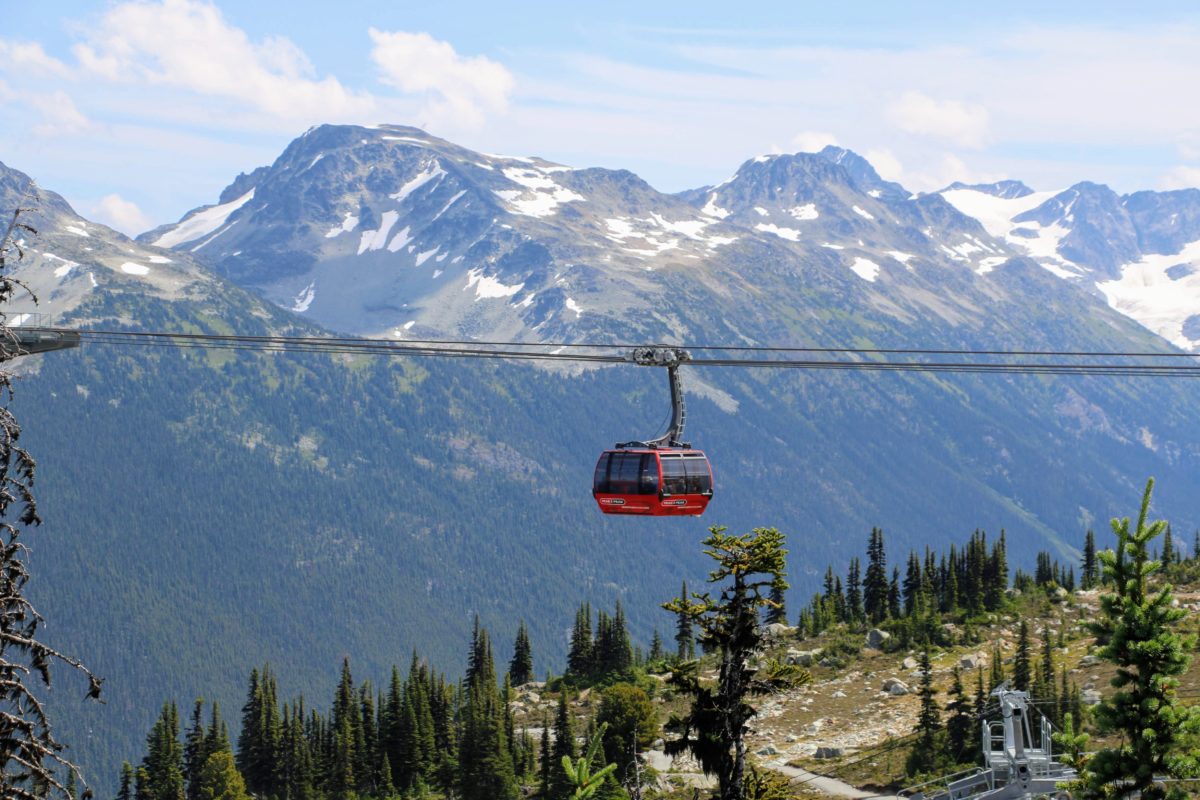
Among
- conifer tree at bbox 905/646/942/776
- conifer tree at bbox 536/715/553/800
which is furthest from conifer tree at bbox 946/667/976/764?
conifer tree at bbox 536/715/553/800

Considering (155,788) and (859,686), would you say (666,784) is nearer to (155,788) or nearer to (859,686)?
(859,686)

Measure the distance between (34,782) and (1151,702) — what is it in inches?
1127

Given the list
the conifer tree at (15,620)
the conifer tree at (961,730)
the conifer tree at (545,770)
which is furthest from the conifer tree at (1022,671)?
the conifer tree at (15,620)

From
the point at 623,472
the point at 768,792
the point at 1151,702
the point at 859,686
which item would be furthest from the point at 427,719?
the point at 1151,702

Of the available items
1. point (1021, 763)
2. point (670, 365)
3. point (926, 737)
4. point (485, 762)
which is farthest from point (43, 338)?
point (485, 762)

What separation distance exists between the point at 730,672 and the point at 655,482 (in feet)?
50.3

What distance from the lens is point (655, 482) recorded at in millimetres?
70062

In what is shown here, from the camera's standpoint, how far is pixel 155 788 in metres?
196

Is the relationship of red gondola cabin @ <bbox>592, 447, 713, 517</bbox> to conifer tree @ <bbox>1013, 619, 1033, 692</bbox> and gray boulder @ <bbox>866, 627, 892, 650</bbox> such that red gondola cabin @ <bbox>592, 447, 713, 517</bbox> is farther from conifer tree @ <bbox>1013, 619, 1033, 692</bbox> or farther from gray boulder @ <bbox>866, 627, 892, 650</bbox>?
gray boulder @ <bbox>866, 627, 892, 650</bbox>

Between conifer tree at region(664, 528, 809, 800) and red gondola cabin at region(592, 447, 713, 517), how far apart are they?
13.1m

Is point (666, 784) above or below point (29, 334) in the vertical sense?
below

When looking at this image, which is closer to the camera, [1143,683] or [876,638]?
[1143,683]

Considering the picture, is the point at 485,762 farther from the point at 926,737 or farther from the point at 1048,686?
the point at 1048,686

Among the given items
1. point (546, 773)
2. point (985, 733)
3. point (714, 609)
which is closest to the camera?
point (714, 609)
